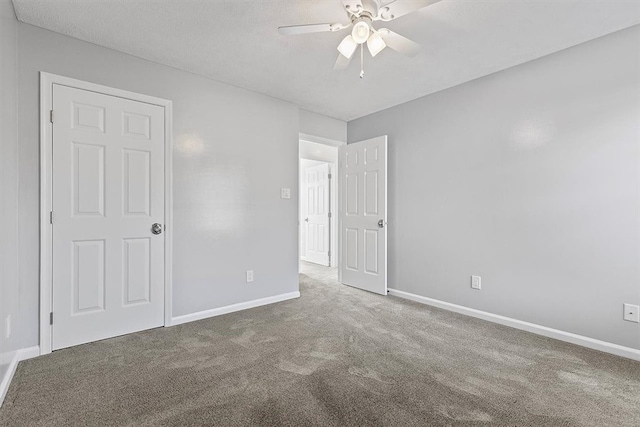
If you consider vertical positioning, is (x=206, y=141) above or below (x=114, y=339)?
above

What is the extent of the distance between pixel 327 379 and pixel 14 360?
2155mm

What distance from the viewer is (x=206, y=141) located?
123 inches

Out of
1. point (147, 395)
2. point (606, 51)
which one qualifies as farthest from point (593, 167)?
point (147, 395)

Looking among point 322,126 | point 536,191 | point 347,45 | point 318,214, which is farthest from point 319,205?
point 347,45

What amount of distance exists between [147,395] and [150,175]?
181 centimetres

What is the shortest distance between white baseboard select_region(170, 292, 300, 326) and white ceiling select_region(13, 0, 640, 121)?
2.39 metres

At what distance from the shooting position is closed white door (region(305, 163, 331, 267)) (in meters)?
6.16

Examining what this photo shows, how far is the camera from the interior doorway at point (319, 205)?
19.4 ft

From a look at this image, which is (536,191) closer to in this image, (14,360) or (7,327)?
(7,327)

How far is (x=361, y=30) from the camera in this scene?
1.86 metres

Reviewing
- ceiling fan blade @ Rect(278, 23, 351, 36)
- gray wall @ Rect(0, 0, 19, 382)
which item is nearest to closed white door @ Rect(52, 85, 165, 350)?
gray wall @ Rect(0, 0, 19, 382)

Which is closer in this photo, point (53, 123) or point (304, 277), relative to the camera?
point (53, 123)

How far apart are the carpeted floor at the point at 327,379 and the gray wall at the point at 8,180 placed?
40 cm

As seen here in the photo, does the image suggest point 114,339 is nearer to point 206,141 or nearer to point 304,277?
point 206,141
